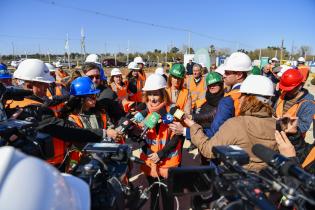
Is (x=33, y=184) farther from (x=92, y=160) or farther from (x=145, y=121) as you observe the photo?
(x=145, y=121)

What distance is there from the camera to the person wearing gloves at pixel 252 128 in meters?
2.15

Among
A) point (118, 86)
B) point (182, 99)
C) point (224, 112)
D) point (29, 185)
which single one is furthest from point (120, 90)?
point (29, 185)

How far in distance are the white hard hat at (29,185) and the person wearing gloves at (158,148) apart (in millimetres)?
2166

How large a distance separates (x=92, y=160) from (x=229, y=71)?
2.33m

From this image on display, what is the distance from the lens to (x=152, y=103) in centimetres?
331

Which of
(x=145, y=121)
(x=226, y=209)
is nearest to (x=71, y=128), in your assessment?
(x=145, y=121)

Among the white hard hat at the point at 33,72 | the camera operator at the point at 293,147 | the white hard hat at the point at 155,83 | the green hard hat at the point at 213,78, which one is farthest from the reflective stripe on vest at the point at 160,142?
the green hard hat at the point at 213,78

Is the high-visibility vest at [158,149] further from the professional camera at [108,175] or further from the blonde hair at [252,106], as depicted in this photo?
the professional camera at [108,175]

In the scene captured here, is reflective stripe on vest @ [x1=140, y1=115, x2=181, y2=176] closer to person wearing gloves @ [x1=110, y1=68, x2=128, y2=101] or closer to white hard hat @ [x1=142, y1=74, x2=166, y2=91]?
→ white hard hat @ [x1=142, y1=74, x2=166, y2=91]

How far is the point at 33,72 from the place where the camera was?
304cm

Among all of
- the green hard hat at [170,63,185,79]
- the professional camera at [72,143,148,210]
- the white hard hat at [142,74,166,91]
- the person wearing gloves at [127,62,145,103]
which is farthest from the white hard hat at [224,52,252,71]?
the person wearing gloves at [127,62,145,103]

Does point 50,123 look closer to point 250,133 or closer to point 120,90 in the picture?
point 250,133

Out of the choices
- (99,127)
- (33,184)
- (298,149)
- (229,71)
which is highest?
(229,71)

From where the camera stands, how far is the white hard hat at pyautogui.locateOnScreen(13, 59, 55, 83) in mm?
2990
